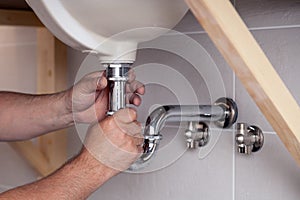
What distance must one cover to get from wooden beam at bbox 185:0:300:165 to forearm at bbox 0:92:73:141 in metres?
0.47

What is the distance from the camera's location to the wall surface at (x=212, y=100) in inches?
38.9

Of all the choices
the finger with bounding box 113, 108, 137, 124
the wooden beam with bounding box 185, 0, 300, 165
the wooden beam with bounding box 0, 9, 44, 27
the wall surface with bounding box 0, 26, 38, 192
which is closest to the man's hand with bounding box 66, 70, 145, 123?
the finger with bounding box 113, 108, 137, 124

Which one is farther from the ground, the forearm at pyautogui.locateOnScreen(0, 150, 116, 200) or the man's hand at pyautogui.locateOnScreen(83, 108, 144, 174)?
the man's hand at pyautogui.locateOnScreen(83, 108, 144, 174)

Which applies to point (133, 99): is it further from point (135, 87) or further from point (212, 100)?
point (212, 100)

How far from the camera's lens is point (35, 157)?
4.94ft

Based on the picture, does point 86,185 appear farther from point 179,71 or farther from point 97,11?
point 179,71

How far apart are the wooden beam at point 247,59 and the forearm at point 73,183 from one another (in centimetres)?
24

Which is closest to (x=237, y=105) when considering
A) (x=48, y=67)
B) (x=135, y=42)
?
(x=135, y=42)

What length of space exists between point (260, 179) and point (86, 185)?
0.39 meters

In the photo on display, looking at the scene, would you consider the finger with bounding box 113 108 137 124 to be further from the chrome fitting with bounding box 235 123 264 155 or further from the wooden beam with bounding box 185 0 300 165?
the chrome fitting with bounding box 235 123 264 155

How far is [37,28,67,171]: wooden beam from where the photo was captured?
1.46m

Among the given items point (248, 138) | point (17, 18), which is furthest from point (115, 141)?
point (17, 18)

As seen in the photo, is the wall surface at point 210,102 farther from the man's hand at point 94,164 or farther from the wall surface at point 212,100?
the man's hand at point 94,164

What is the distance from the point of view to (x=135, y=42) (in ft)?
2.89
